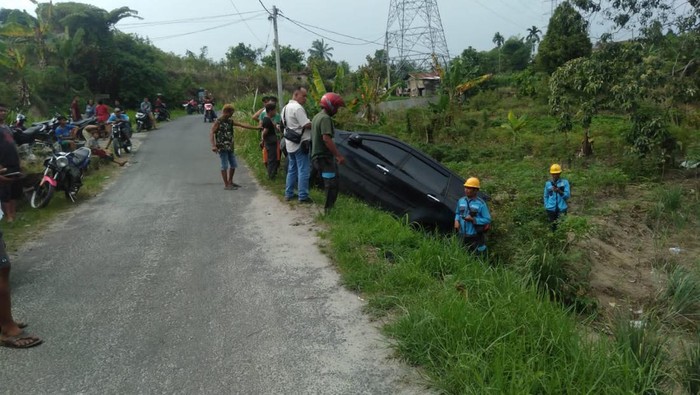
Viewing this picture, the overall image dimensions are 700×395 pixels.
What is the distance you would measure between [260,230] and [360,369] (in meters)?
3.68

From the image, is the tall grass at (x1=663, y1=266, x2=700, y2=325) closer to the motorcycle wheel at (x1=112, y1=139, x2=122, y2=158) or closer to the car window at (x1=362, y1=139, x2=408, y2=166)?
the car window at (x1=362, y1=139, x2=408, y2=166)

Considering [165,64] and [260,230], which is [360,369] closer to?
[260,230]

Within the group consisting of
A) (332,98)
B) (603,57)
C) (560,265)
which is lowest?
(560,265)

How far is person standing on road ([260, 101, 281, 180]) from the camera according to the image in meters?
9.62

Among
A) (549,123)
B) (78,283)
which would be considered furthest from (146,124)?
(78,283)

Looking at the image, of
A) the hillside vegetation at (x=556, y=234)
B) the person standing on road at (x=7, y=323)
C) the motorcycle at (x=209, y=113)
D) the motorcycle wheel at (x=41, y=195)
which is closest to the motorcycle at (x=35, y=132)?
the motorcycle wheel at (x=41, y=195)

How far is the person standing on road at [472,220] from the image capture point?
6.48 metres

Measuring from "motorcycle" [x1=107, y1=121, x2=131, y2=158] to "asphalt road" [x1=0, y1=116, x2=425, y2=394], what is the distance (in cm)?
691

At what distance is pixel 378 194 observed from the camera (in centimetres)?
764

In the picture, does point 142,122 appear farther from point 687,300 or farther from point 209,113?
point 687,300

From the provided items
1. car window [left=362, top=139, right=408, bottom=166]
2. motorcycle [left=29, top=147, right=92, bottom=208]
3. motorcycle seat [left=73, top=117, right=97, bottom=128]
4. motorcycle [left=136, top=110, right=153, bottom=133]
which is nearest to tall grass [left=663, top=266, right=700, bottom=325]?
car window [left=362, top=139, right=408, bottom=166]

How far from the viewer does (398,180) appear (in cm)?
745

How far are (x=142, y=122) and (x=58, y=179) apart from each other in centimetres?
1435

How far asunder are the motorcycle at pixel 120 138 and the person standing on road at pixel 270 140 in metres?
6.15
